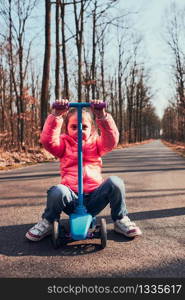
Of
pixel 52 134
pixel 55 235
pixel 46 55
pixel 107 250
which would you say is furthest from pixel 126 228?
pixel 46 55

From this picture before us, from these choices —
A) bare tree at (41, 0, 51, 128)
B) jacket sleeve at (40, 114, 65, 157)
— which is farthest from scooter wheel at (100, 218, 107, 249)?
bare tree at (41, 0, 51, 128)

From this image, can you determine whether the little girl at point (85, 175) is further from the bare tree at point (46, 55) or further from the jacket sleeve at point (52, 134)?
the bare tree at point (46, 55)

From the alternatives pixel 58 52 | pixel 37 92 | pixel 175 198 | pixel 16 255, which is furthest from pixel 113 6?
pixel 37 92

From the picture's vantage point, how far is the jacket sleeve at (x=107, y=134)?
10.1 feet

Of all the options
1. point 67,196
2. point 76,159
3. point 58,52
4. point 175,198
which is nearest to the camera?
point 67,196

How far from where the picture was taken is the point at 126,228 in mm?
3117

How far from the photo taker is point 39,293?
202 centimetres

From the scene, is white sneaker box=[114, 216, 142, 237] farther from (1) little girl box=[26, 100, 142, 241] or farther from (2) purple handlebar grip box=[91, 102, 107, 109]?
(2) purple handlebar grip box=[91, 102, 107, 109]

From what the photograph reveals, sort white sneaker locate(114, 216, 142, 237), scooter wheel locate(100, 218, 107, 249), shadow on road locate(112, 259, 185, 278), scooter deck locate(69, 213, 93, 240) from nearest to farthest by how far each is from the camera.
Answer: shadow on road locate(112, 259, 185, 278), scooter deck locate(69, 213, 93, 240), scooter wheel locate(100, 218, 107, 249), white sneaker locate(114, 216, 142, 237)

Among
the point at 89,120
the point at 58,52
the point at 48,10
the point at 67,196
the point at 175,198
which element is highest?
the point at 48,10

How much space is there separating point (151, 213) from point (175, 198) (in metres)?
1.12

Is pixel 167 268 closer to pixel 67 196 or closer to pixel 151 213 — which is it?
pixel 67 196

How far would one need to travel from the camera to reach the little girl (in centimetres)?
298

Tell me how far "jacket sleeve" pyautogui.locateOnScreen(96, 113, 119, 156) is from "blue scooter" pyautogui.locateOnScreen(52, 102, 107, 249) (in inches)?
7.9
